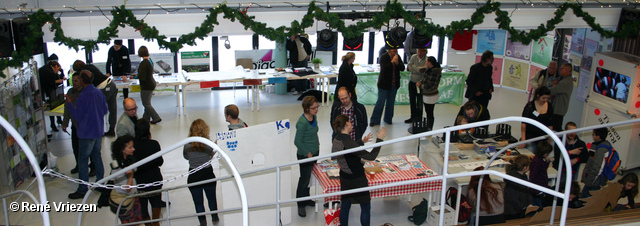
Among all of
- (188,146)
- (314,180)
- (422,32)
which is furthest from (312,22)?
(188,146)

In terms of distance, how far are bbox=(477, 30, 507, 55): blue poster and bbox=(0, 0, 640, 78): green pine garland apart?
3.65 meters

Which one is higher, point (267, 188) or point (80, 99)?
point (80, 99)

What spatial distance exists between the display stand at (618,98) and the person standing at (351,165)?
4.08 metres

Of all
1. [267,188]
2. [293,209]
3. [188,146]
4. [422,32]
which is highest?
[422,32]

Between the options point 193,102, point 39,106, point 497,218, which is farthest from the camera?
point 193,102

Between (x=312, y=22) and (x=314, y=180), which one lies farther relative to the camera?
(x=312, y=22)

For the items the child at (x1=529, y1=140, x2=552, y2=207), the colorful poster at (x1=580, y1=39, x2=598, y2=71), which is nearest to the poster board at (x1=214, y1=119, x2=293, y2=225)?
the child at (x1=529, y1=140, x2=552, y2=207)

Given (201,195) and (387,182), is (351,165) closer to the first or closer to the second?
(387,182)

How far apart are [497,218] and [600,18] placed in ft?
15.9

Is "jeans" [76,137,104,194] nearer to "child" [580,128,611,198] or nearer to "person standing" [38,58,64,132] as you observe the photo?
"person standing" [38,58,64,132]

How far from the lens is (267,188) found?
234 inches

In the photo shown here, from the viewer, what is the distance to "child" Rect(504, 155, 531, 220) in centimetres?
543

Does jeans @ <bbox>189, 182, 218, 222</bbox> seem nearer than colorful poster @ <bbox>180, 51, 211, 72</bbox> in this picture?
Yes

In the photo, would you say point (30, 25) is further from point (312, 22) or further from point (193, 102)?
point (193, 102)
